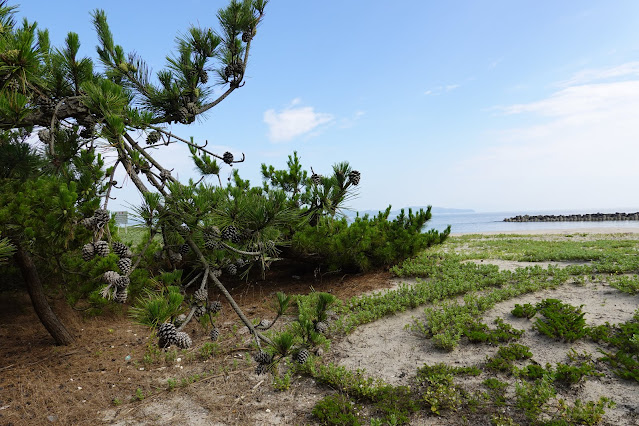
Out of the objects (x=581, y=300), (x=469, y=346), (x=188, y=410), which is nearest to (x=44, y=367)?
(x=188, y=410)

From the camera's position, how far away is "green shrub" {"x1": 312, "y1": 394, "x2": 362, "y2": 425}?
3.17m

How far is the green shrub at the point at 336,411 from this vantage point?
3172 mm

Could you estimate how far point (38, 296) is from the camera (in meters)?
4.78

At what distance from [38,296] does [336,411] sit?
13.9ft

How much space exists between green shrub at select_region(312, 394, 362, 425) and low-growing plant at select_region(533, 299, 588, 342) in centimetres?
267

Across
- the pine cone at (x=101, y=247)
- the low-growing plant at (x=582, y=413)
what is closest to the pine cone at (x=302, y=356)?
the pine cone at (x=101, y=247)

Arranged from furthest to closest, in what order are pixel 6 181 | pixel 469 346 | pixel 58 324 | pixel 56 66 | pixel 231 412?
pixel 58 324, pixel 6 181, pixel 469 346, pixel 231 412, pixel 56 66

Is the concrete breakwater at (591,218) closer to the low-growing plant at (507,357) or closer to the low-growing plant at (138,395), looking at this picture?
the low-growing plant at (507,357)

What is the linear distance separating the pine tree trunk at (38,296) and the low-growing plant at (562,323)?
254 inches

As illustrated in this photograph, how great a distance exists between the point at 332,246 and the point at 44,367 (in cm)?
463

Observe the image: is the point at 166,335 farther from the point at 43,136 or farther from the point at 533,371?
the point at 533,371

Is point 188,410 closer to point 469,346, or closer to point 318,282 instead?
point 469,346

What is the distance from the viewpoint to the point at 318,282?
7734 mm

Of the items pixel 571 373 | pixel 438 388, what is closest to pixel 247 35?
pixel 438 388
